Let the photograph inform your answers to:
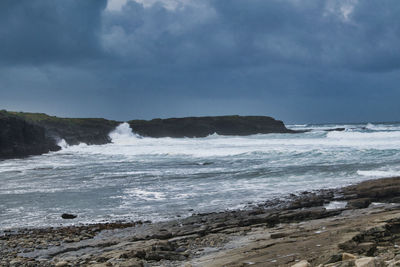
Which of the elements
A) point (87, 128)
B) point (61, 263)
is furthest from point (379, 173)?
point (87, 128)

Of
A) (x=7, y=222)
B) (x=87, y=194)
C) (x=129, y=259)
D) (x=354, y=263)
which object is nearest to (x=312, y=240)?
(x=354, y=263)

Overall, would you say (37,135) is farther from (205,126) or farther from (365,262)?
(365,262)

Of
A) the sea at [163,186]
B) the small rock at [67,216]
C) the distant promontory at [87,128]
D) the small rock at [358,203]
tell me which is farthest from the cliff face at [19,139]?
the small rock at [358,203]

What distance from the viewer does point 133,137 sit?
80688mm

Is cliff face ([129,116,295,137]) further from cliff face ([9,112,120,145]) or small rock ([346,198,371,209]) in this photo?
small rock ([346,198,371,209])

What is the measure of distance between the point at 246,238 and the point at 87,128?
66.0 m

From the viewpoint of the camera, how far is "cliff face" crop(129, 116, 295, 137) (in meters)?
85.4

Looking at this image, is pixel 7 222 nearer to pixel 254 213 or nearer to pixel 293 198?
pixel 254 213

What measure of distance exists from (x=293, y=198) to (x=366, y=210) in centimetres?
312

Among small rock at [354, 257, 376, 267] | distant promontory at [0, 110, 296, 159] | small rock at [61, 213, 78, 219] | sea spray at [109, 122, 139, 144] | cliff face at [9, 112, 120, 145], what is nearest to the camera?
small rock at [354, 257, 376, 267]

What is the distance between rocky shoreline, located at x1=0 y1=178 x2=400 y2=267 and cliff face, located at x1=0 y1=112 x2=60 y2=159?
36.1 meters

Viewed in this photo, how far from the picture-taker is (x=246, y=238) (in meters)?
9.58

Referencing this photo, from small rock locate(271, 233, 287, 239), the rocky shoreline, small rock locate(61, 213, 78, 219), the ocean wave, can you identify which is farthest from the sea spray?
small rock locate(271, 233, 287, 239)

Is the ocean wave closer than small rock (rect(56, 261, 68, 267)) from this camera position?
No
